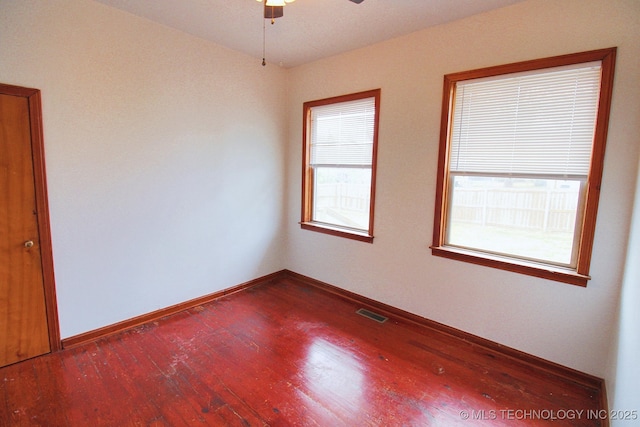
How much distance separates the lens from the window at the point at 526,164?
2.13 meters

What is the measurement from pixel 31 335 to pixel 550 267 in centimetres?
406

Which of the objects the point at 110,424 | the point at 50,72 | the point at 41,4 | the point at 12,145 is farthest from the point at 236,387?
the point at 41,4

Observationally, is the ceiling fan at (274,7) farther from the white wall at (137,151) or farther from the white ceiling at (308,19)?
the white wall at (137,151)

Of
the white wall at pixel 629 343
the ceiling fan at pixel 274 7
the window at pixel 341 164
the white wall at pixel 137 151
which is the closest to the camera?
the white wall at pixel 629 343

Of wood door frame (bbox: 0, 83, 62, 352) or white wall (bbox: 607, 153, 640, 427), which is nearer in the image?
white wall (bbox: 607, 153, 640, 427)

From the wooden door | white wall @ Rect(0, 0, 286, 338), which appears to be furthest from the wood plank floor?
white wall @ Rect(0, 0, 286, 338)

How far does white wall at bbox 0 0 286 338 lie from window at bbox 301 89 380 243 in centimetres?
61

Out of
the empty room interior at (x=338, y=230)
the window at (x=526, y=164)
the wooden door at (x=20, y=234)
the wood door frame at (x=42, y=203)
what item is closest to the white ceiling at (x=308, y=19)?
the empty room interior at (x=338, y=230)

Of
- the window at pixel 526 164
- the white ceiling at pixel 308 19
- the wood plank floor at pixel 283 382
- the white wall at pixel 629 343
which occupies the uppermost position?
the white ceiling at pixel 308 19

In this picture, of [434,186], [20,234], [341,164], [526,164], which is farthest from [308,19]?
[20,234]

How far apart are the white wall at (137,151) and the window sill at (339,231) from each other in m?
0.73

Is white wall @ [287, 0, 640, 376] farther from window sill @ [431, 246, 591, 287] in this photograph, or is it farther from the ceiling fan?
the ceiling fan

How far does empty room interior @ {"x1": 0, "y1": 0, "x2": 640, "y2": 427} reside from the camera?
6.61ft

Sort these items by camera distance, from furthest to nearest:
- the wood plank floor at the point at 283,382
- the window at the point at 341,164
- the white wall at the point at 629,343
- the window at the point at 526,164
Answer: the window at the point at 341,164 → the window at the point at 526,164 → the wood plank floor at the point at 283,382 → the white wall at the point at 629,343
